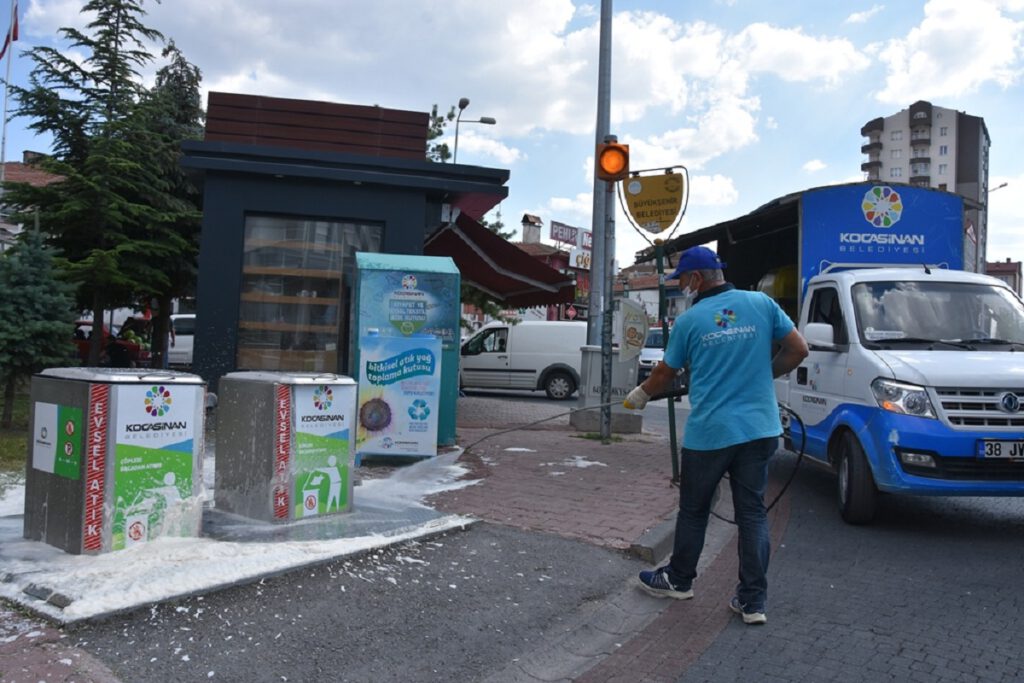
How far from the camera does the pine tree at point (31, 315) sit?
8.69m

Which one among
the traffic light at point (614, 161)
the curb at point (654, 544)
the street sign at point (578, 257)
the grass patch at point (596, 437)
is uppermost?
the street sign at point (578, 257)

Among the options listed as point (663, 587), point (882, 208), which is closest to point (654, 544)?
point (663, 587)

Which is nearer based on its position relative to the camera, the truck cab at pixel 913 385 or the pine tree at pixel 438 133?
the truck cab at pixel 913 385

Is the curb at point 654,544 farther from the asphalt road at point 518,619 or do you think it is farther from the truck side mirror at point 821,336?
the truck side mirror at point 821,336

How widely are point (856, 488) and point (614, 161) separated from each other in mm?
4065

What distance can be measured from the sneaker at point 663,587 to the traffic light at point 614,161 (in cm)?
493

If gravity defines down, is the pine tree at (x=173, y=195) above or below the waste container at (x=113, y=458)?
above

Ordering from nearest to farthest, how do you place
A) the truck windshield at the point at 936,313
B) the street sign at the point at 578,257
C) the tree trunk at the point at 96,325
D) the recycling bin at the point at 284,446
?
the recycling bin at the point at 284,446 < the truck windshield at the point at 936,313 < the tree trunk at the point at 96,325 < the street sign at the point at 578,257

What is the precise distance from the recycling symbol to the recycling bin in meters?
2.32

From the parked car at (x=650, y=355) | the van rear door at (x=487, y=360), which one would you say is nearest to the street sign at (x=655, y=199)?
the parked car at (x=650, y=355)

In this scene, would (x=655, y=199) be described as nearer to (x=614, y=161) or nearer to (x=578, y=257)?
(x=614, y=161)

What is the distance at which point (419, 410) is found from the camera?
25.8ft

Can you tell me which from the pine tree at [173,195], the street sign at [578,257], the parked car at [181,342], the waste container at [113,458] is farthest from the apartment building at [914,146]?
the waste container at [113,458]

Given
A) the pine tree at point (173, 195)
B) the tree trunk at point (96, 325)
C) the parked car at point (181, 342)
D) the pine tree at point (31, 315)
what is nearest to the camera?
the pine tree at point (31, 315)
